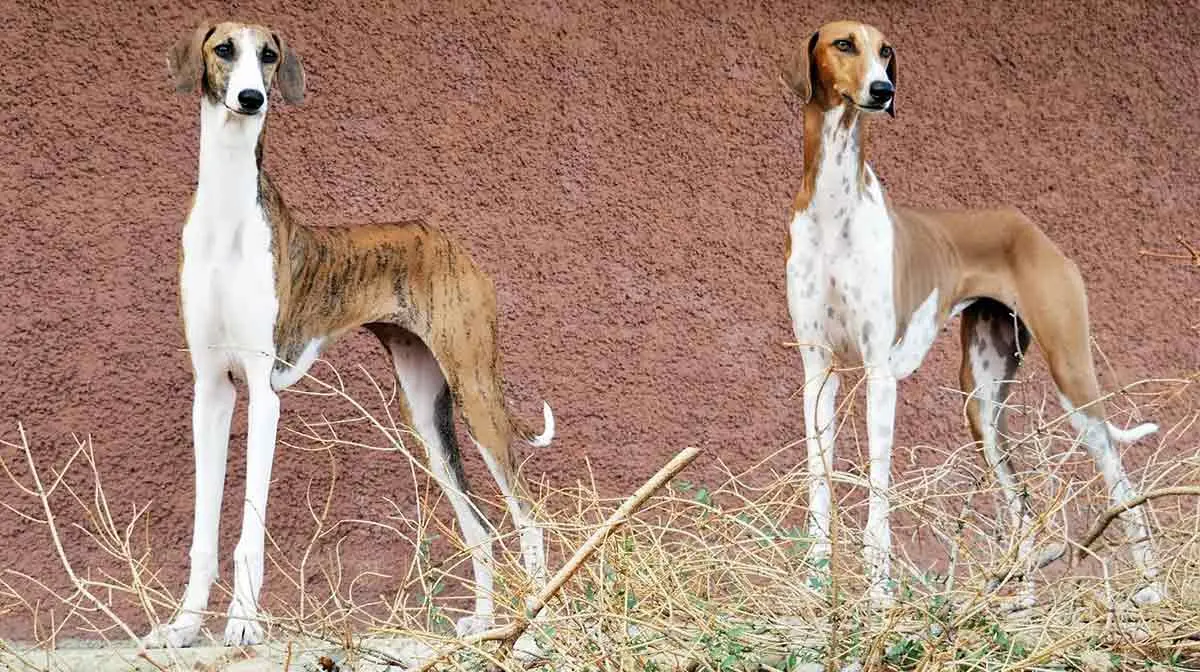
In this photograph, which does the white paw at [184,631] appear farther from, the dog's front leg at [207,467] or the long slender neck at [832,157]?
the long slender neck at [832,157]

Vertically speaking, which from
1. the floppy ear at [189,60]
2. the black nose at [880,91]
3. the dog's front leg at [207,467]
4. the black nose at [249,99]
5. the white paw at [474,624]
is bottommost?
the white paw at [474,624]

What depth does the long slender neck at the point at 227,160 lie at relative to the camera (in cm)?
330

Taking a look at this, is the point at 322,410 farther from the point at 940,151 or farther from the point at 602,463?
the point at 940,151

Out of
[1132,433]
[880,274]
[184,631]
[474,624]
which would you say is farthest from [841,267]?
[184,631]

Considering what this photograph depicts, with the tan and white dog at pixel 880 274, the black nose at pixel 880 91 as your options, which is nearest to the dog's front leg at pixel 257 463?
the tan and white dog at pixel 880 274

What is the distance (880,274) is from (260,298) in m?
1.39

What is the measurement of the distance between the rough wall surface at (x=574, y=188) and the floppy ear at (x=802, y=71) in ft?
3.03

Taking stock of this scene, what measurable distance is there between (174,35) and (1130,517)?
268 centimetres

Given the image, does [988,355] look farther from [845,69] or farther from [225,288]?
[225,288]

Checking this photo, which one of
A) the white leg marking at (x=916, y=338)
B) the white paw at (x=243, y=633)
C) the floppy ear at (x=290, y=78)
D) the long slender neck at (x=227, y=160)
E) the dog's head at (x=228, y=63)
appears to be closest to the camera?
the white paw at (x=243, y=633)

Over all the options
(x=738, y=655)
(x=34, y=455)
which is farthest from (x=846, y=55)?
(x=34, y=455)

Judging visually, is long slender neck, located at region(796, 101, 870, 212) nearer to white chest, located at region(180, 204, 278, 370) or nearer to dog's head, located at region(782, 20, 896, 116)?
dog's head, located at region(782, 20, 896, 116)

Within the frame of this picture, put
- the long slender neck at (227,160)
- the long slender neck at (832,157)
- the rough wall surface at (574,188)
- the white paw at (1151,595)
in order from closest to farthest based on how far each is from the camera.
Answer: the white paw at (1151,595)
the long slender neck at (227,160)
the long slender neck at (832,157)
the rough wall surface at (574,188)

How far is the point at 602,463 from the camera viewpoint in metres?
4.41
